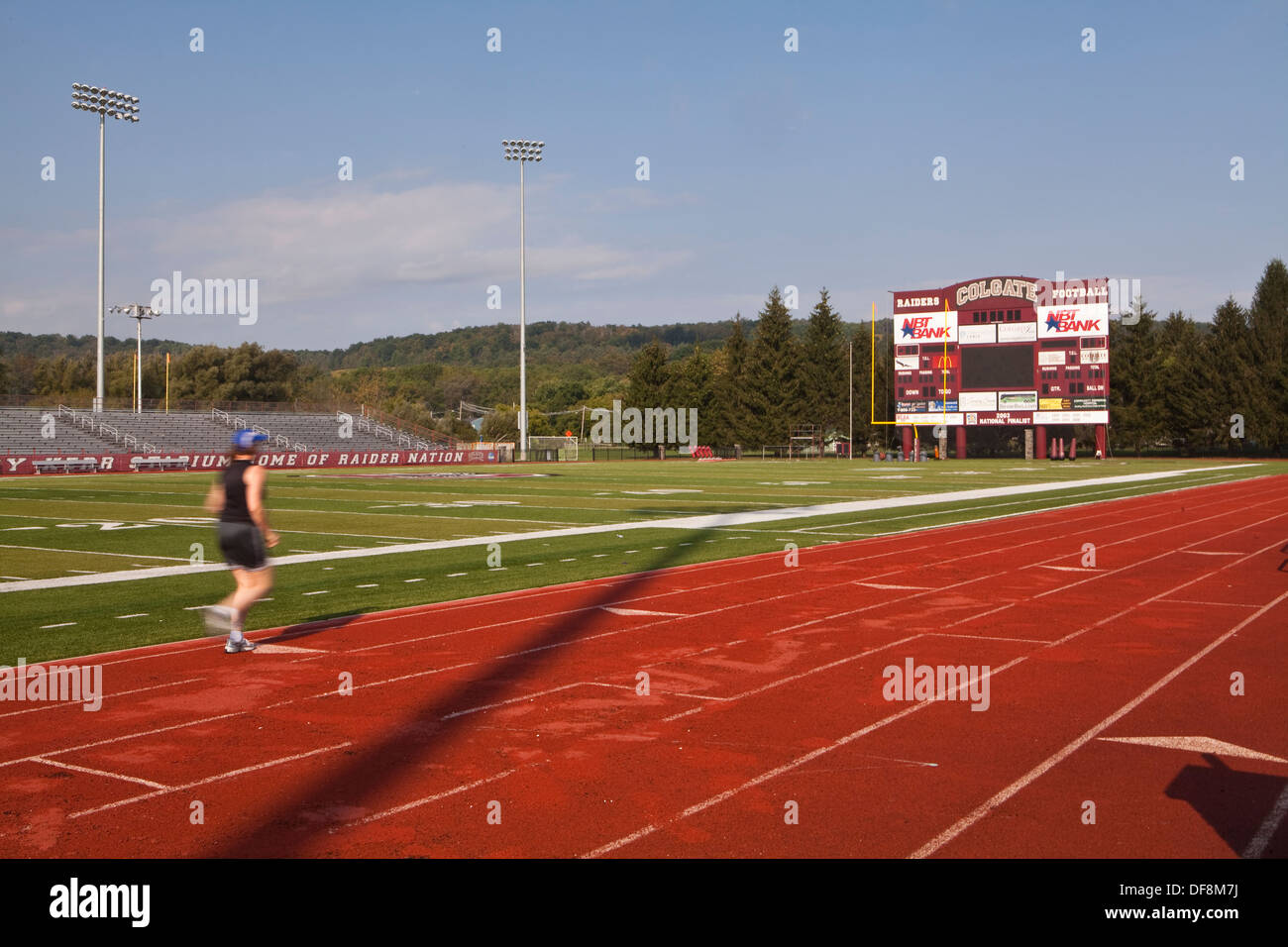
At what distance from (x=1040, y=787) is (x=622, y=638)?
5126mm

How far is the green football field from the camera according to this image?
12.8 meters

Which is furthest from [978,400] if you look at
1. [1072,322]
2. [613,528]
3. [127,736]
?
[127,736]

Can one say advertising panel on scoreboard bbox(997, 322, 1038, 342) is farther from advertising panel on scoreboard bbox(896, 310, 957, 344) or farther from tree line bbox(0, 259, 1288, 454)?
tree line bbox(0, 259, 1288, 454)

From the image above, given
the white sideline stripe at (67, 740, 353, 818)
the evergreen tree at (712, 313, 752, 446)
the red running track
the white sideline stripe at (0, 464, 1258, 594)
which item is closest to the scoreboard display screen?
the evergreen tree at (712, 313, 752, 446)

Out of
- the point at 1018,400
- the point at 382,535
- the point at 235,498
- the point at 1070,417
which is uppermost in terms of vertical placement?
the point at 1018,400

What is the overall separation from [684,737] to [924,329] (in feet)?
241

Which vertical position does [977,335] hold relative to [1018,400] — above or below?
above

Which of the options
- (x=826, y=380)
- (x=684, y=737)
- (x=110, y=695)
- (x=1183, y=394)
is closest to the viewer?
(x=684, y=737)

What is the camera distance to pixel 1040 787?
634cm

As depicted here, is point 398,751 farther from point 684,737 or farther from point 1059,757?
point 1059,757

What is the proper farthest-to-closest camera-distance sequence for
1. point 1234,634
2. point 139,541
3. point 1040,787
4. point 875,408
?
point 875,408 → point 139,541 → point 1234,634 → point 1040,787

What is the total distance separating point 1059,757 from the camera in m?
6.93
